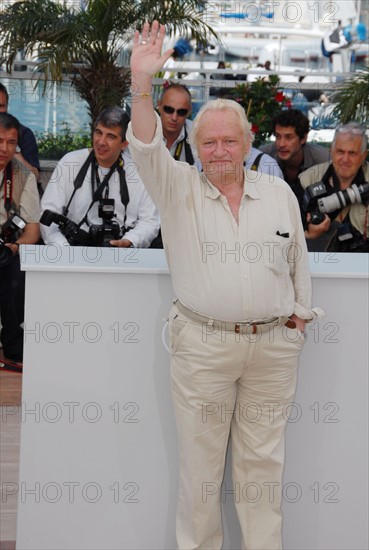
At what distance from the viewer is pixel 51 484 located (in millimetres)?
3479

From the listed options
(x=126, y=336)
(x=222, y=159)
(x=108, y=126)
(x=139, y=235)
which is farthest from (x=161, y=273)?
(x=108, y=126)

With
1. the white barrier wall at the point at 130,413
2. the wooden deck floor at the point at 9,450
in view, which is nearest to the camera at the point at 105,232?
the wooden deck floor at the point at 9,450

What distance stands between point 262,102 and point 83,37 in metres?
1.57

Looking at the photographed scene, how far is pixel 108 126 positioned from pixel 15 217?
749mm

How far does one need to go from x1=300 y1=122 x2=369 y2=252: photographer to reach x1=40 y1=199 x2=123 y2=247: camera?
1.06 meters

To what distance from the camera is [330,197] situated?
5.39m

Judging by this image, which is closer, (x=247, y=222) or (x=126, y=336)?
(x=247, y=222)

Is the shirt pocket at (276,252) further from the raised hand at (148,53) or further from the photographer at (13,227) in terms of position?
the photographer at (13,227)

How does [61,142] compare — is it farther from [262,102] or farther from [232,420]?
[232,420]

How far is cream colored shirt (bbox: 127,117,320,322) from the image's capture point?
3.08 m

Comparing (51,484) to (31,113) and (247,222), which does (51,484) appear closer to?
(247,222)

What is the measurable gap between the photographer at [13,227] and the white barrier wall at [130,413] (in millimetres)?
2268

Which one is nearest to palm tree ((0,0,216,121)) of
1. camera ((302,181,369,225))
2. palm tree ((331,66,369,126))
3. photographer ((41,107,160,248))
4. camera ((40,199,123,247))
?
palm tree ((331,66,369,126))

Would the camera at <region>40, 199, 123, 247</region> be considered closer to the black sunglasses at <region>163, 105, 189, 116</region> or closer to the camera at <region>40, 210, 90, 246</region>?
the camera at <region>40, 210, 90, 246</region>
